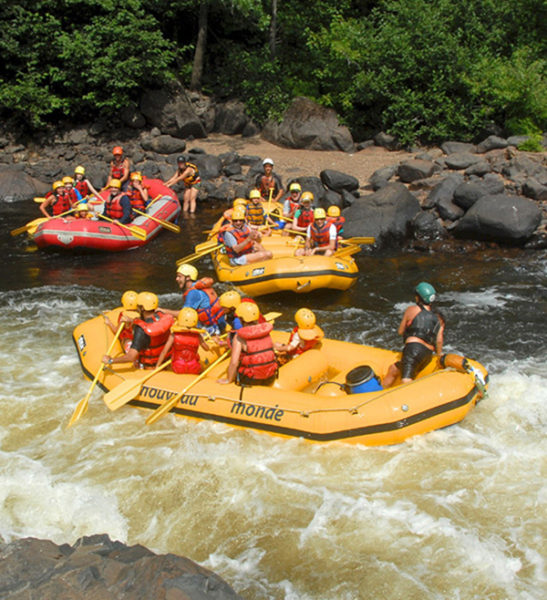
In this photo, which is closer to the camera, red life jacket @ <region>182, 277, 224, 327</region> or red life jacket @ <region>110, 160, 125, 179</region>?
red life jacket @ <region>182, 277, 224, 327</region>

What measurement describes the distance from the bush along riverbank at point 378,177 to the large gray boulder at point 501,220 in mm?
17

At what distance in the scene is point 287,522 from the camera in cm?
491

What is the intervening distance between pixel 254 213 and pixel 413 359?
5423 mm

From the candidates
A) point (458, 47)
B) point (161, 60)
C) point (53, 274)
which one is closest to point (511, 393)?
point (53, 274)

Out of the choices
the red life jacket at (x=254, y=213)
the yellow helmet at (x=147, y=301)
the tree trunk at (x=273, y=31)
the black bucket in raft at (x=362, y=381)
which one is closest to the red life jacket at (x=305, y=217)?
the red life jacket at (x=254, y=213)

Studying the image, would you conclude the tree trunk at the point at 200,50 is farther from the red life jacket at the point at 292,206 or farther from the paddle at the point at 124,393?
the paddle at the point at 124,393

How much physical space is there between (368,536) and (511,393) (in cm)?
255

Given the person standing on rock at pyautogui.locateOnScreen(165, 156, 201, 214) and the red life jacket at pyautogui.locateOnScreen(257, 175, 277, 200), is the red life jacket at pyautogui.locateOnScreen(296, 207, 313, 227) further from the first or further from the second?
the person standing on rock at pyautogui.locateOnScreen(165, 156, 201, 214)

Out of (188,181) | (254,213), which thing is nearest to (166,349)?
(254,213)

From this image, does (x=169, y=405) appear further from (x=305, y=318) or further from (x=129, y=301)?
(x=305, y=318)

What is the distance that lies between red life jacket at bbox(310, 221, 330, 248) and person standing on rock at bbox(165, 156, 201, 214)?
4954 mm

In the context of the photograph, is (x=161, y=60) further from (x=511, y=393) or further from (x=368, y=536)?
(x=368, y=536)

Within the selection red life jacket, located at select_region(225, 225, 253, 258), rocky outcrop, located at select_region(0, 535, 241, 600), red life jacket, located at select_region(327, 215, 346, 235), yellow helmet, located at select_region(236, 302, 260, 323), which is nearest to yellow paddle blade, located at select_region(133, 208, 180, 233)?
red life jacket, located at select_region(225, 225, 253, 258)

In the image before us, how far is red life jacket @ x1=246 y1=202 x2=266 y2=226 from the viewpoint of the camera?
1065 cm
